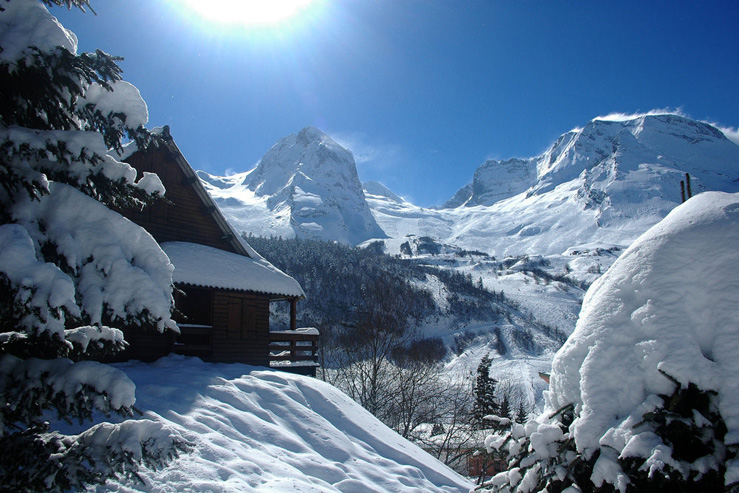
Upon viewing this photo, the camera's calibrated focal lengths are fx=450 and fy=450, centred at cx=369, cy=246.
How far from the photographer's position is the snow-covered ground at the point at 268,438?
225 inches

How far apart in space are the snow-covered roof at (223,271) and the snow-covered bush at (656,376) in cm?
1110

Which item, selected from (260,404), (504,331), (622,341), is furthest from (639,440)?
(504,331)

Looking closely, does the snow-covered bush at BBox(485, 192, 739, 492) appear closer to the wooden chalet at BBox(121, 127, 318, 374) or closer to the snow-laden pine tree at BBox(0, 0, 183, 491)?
the snow-laden pine tree at BBox(0, 0, 183, 491)

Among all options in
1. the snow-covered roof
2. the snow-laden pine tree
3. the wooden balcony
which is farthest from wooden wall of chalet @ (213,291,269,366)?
the snow-laden pine tree

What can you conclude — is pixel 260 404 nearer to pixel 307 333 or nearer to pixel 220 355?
pixel 220 355

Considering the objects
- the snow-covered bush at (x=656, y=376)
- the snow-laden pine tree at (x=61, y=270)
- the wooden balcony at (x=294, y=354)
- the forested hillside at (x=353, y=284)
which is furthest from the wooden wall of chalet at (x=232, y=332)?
the forested hillside at (x=353, y=284)

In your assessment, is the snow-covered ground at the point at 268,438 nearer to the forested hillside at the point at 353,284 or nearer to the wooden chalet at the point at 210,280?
the wooden chalet at the point at 210,280

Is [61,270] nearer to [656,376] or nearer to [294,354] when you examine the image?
[656,376]

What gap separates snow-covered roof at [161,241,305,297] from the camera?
13109 millimetres

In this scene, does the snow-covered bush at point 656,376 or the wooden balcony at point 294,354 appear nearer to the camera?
the snow-covered bush at point 656,376

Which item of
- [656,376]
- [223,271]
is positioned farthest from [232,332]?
[656,376]

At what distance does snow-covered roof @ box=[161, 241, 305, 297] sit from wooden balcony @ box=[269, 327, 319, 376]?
4.87 feet

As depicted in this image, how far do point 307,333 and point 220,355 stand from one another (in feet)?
10.2

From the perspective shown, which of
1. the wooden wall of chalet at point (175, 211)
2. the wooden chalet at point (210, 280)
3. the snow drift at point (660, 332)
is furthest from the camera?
the wooden wall of chalet at point (175, 211)
